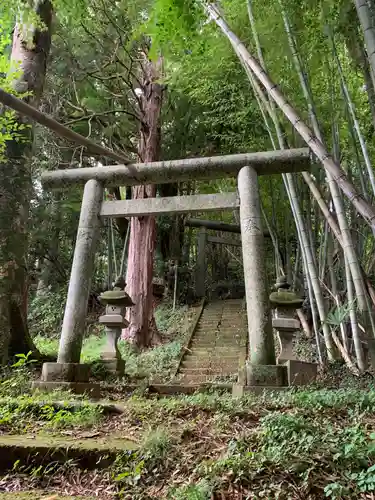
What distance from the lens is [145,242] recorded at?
8055 millimetres

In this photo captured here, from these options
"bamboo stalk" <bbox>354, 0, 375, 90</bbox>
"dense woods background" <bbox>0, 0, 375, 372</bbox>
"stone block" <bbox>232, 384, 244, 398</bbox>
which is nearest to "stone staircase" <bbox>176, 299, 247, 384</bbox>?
"dense woods background" <bbox>0, 0, 375, 372</bbox>

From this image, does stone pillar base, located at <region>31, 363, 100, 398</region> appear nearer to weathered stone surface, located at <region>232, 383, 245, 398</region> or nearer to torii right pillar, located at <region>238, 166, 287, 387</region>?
weathered stone surface, located at <region>232, 383, 245, 398</region>

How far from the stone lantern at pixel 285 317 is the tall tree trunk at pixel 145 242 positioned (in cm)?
364

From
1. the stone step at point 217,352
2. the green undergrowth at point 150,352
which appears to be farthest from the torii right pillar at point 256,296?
the stone step at point 217,352

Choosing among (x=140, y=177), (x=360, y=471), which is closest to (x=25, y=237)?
(x=140, y=177)

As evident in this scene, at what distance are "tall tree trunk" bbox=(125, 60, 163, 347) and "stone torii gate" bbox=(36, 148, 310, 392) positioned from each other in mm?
3133

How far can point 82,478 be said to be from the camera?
2.08m

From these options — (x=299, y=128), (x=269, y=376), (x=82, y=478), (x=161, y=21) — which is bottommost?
(x=82, y=478)

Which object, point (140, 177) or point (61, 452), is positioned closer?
point (61, 452)

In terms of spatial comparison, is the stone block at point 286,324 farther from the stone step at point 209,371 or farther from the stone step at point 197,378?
the stone step at point 209,371

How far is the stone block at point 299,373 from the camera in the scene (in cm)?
407

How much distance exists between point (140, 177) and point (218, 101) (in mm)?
5250

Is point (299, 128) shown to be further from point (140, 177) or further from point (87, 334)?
point (87, 334)

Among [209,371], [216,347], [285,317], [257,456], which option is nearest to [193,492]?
[257,456]
